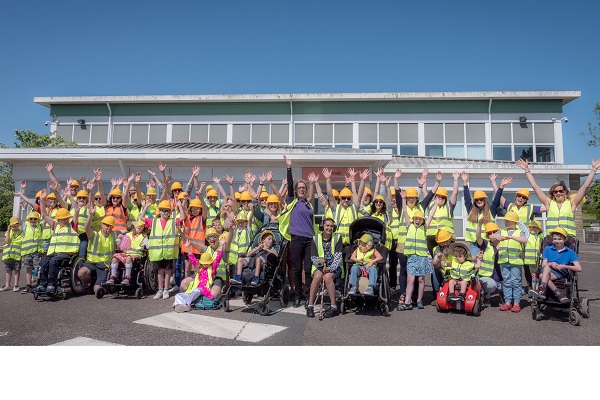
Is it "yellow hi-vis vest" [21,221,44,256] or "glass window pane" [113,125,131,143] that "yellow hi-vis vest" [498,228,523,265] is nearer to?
"yellow hi-vis vest" [21,221,44,256]

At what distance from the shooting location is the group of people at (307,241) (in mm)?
6562

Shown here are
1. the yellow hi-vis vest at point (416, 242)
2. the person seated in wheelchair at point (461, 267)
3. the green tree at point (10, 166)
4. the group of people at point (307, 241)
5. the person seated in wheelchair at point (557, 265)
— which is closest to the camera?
the person seated in wheelchair at point (557, 265)

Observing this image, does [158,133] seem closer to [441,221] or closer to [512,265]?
[441,221]

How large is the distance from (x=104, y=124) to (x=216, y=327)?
23.3 meters

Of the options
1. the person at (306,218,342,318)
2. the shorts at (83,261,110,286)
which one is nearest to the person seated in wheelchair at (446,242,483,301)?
the person at (306,218,342,318)

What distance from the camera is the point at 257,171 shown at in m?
16.0

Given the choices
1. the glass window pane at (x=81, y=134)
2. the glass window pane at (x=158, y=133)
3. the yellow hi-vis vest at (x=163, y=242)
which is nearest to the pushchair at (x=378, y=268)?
the yellow hi-vis vest at (x=163, y=242)

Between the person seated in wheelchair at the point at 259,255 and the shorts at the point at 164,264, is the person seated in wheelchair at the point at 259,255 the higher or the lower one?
the higher one

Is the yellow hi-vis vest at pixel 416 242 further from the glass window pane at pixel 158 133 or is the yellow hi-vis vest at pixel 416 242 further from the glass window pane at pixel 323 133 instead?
the glass window pane at pixel 158 133

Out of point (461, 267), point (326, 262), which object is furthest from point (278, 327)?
point (461, 267)

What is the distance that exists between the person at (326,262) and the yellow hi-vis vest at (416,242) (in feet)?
3.70

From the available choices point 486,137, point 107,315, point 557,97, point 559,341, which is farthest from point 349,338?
point 557,97

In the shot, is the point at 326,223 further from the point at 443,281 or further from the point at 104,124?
the point at 104,124

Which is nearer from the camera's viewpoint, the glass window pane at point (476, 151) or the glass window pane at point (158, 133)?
the glass window pane at point (476, 151)
